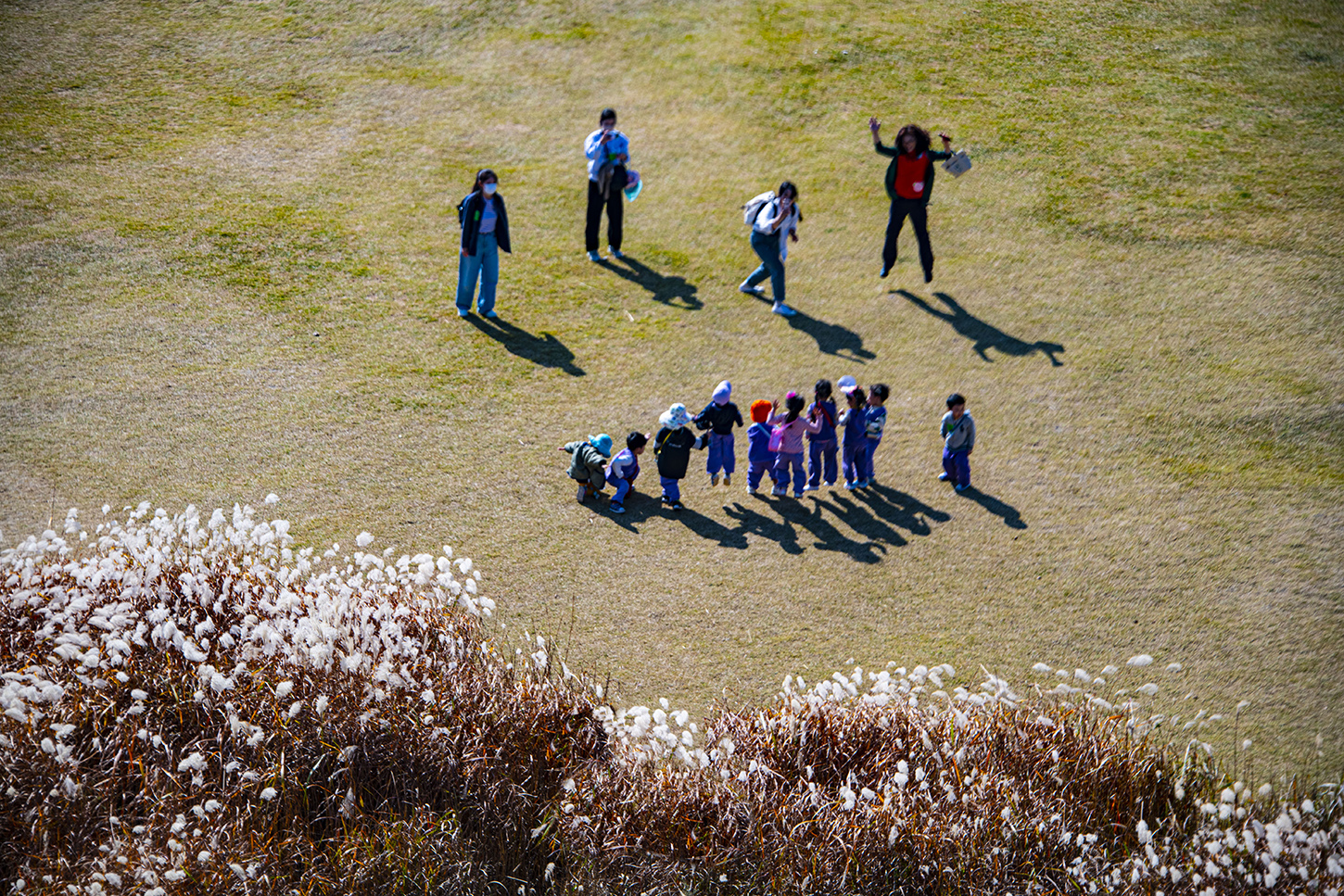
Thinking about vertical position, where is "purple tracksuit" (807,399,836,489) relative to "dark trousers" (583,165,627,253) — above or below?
below

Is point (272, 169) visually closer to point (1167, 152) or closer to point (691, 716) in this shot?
point (691, 716)

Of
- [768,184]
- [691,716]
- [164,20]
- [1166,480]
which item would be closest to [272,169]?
[164,20]

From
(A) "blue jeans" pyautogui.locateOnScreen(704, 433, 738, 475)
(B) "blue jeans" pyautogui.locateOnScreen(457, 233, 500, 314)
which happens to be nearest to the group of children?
(A) "blue jeans" pyautogui.locateOnScreen(704, 433, 738, 475)

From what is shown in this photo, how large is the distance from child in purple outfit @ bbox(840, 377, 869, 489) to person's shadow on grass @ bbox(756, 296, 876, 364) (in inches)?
84.7

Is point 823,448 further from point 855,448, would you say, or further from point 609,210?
point 609,210

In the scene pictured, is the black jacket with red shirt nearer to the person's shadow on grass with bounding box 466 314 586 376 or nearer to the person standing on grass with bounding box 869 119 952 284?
the person standing on grass with bounding box 869 119 952 284

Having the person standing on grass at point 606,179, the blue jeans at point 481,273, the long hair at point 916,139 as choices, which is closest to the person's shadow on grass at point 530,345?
the blue jeans at point 481,273

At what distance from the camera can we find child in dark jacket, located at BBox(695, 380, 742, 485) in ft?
32.9

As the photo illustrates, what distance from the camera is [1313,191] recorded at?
1444 cm

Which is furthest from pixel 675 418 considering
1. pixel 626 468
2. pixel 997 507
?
pixel 997 507

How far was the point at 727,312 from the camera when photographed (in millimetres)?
13031

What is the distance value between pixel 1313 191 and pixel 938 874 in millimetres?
13006

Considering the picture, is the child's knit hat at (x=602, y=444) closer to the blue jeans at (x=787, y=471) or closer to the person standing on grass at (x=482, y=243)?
the blue jeans at (x=787, y=471)

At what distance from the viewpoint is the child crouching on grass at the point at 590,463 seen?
381 inches
